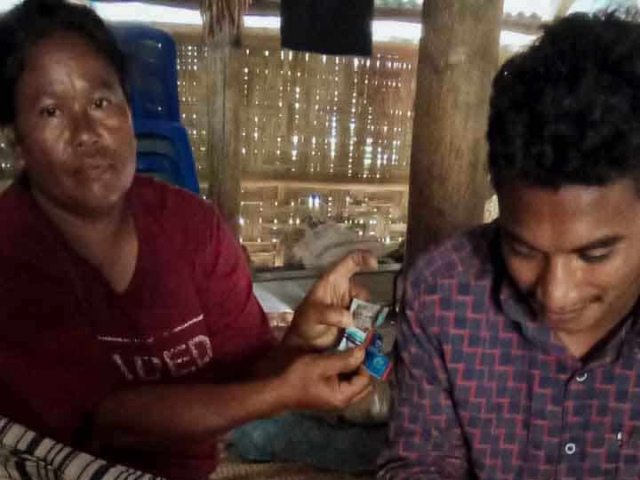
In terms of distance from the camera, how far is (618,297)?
3.51ft

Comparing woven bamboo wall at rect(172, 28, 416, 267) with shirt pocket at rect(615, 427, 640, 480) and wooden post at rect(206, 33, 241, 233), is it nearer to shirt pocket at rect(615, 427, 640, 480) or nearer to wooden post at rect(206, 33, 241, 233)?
wooden post at rect(206, 33, 241, 233)

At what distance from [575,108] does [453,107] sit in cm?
144

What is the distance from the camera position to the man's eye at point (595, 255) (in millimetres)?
968

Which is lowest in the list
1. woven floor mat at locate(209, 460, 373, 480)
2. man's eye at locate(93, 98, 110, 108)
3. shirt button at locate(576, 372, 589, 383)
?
woven floor mat at locate(209, 460, 373, 480)

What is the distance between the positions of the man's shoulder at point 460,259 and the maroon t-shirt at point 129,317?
17.8 inches

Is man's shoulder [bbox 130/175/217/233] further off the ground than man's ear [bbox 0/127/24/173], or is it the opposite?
man's ear [bbox 0/127/24/173]

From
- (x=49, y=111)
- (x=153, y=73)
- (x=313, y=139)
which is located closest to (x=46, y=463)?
(x=49, y=111)

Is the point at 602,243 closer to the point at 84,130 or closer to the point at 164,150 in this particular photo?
the point at 84,130

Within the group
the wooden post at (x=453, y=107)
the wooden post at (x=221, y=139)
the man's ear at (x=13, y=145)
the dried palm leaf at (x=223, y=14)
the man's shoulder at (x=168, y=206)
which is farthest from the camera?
the wooden post at (x=221, y=139)

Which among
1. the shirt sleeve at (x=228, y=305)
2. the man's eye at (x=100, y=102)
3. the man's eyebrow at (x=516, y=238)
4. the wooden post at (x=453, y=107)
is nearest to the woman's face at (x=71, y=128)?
the man's eye at (x=100, y=102)

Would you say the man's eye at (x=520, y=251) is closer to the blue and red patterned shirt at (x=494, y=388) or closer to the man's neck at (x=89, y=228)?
the blue and red patterned shirt at (x=494, y=388)

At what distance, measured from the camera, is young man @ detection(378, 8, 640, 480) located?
924 mm

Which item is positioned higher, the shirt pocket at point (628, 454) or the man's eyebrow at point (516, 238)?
the man's eyebrow at point (516, 238)

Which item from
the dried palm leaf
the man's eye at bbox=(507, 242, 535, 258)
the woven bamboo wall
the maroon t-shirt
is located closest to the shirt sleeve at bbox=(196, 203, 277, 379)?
the maroon t-shirt
